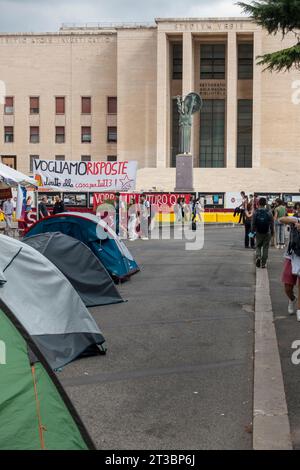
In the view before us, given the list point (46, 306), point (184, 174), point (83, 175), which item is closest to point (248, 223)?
point (83, 175)

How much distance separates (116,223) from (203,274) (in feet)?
36.9

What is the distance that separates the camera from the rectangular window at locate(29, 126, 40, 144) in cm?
6862

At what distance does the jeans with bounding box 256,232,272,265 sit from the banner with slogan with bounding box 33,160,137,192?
37.4 feet

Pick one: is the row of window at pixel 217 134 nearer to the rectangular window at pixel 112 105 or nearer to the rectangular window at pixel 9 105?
the rectangular window at pixel 112 105

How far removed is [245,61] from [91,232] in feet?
186

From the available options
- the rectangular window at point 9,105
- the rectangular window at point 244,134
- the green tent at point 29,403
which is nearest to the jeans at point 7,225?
the green tent at point 29,403

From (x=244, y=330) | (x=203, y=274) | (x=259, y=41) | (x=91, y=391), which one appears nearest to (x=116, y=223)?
(x=203, y=274)

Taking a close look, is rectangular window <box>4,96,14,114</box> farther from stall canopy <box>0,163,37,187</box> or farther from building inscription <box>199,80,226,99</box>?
stall canopy <box>0,163,37,187</box>

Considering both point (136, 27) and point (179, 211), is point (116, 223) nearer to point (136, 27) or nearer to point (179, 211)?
point (179, 211)

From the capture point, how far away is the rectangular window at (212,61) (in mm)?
67375

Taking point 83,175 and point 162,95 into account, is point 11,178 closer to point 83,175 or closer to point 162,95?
point 83,175

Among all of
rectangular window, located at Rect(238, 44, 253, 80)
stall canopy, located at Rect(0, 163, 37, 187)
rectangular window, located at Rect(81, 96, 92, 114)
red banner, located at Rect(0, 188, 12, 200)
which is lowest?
red banner, located at Rect(0, 188, 12, 200)

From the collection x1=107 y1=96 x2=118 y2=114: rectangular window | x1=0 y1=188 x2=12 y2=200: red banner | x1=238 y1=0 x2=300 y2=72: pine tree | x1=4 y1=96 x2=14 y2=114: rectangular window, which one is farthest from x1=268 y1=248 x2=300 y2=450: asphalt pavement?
x1=4 y1=96 x2=14 y2=114: rectangular window

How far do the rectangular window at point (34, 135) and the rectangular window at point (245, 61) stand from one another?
20132 millimetres
